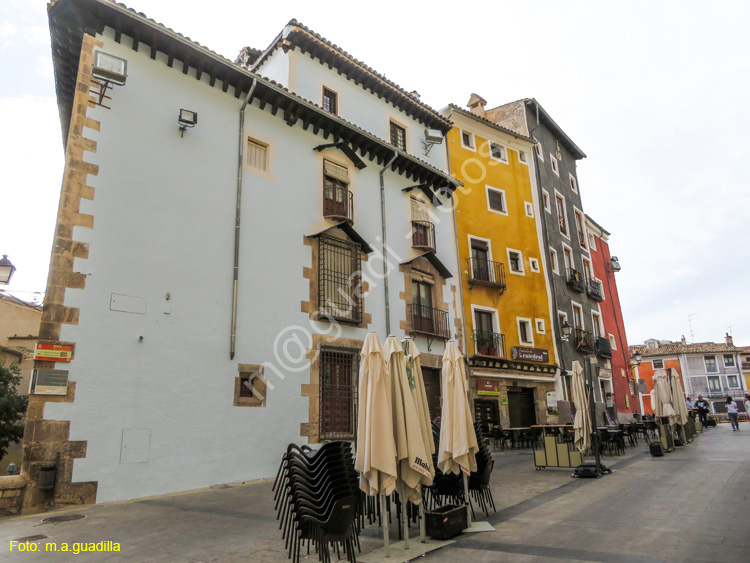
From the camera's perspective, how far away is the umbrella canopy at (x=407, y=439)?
18.7ft

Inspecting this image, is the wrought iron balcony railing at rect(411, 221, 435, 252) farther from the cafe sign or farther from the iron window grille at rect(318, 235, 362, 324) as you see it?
the cafe sign

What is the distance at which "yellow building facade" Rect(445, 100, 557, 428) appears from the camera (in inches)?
742

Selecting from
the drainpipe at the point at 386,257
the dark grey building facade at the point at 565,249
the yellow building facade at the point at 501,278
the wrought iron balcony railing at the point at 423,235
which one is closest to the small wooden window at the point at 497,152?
the yellow building facade at the point at 501,278

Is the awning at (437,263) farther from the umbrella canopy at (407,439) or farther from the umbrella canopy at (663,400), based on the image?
the umbrella canopy at (407,439)

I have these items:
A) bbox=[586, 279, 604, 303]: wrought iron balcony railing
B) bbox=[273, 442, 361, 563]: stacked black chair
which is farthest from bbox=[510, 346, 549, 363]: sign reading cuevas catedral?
bbox=[273, 442, 361, 563]: stacked black chair

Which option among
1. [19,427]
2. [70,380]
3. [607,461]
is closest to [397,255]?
[607,461]

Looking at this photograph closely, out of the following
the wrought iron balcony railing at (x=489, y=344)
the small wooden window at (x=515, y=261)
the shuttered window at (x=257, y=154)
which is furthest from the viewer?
the small wooden window at (x=515, y=261)

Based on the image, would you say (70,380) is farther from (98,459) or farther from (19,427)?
(19,427)

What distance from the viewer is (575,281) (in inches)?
982

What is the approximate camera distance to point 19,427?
14930mm

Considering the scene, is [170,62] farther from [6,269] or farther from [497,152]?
[497,152]

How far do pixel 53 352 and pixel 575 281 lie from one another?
74.1ft

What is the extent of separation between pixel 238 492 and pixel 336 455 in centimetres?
486

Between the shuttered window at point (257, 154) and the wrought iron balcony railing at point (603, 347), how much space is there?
67.3 ft
